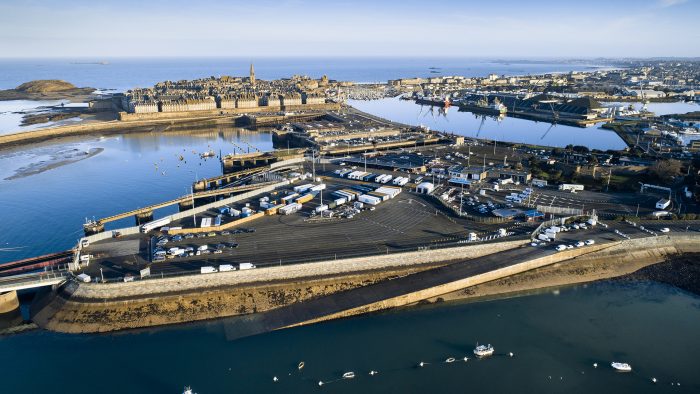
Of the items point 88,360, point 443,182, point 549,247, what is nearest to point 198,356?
point 88,360

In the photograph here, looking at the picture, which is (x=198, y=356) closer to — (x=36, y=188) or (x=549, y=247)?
(x=549, y=247)

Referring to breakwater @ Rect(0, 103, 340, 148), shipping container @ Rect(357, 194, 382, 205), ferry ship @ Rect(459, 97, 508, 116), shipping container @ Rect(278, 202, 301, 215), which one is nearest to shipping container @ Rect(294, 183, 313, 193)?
shipping container @ Rect(278, 202, 301, 215)

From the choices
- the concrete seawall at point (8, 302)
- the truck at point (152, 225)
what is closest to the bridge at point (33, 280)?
the concrete seawall at point (8, 302)

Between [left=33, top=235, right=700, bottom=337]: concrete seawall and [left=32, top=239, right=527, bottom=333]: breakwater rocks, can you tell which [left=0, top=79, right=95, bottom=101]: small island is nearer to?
[left=32, top=239, right=527, bottom=333]: breakwater rocks

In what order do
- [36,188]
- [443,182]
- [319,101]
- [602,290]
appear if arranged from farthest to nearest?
[319,101]
[36,188]
[443,182]
[602,290]

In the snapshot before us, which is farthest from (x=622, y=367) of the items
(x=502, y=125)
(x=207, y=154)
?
(x=502, y=125)
